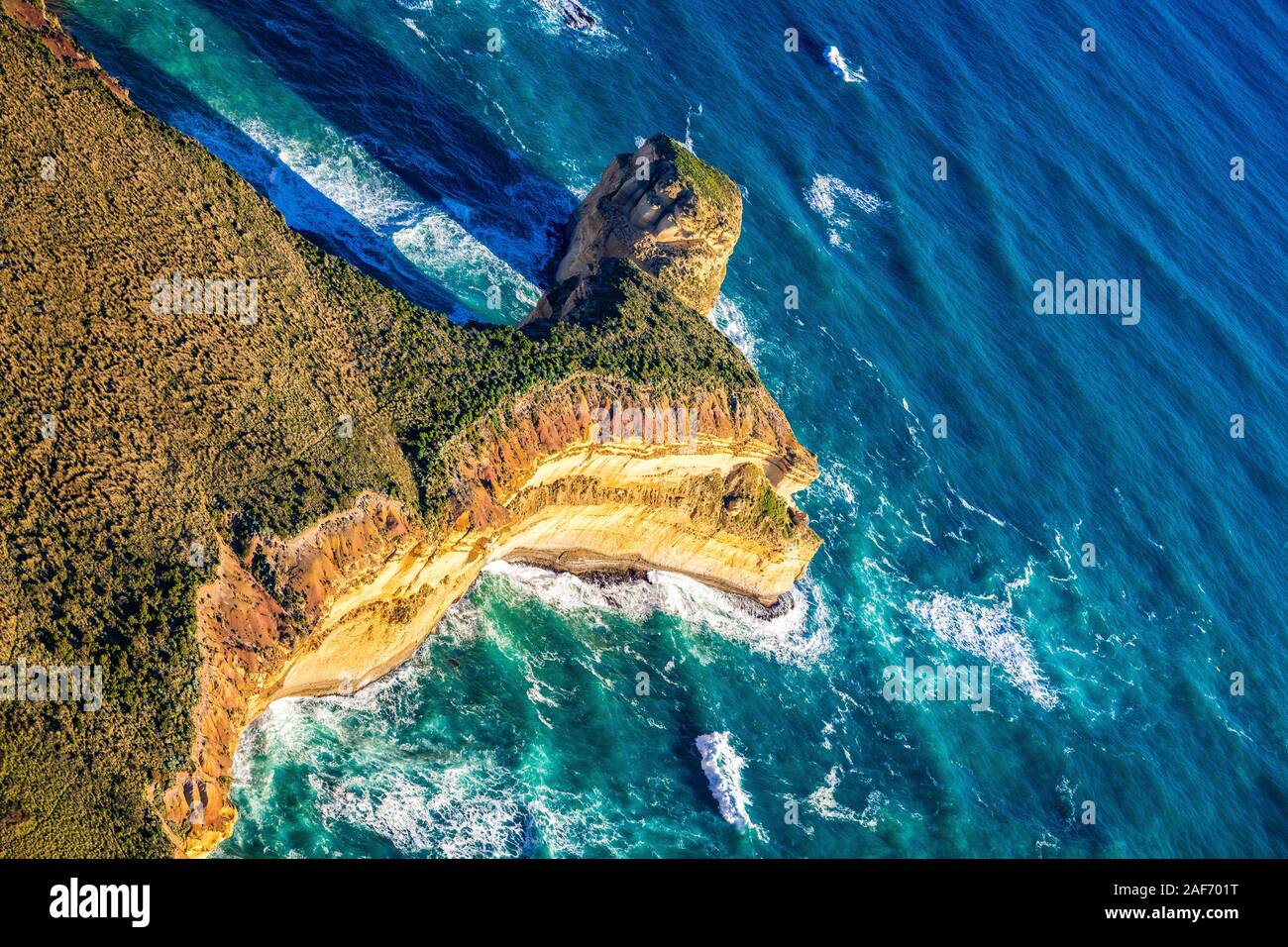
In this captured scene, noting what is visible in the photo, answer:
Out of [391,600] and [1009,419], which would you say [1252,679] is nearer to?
[1009,419]

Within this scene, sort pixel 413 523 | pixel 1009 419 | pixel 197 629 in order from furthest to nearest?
pixel 1009 419, pixel 413 523, pixel 197 629

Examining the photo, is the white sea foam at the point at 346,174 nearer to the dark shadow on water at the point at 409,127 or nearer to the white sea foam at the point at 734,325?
the dark shadow on water at the point at 409,127

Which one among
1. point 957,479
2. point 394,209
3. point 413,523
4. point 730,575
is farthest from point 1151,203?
point 413,523

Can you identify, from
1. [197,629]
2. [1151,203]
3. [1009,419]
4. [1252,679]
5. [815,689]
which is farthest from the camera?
[1151,203]

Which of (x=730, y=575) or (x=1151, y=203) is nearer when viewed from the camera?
(x=730, y=575)

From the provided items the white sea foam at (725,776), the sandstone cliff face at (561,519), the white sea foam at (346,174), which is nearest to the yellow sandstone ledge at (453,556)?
the sandstone cliff face at (561,519)
